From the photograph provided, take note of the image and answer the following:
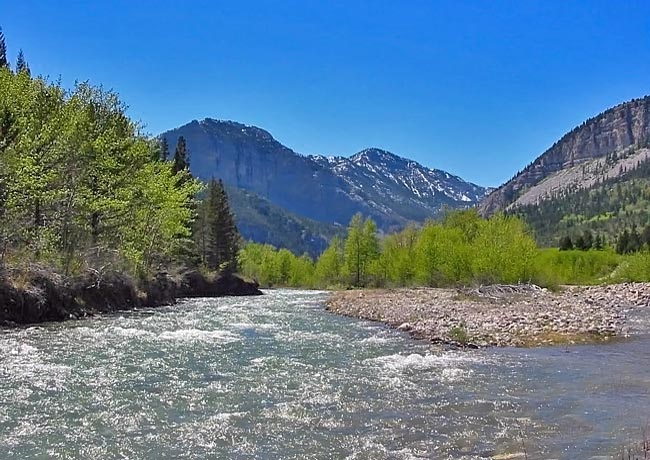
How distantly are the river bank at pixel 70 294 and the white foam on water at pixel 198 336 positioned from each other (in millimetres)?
6444

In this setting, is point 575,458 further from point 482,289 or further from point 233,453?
point 482,289

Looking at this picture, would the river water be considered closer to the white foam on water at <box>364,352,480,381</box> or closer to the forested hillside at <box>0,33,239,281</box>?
the white foam on water at <box>364,352,480,381</box>

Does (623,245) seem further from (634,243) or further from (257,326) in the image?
(257,326)

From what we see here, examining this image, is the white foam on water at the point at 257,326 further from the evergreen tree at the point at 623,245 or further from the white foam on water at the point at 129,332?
the evergreen tree at the point at 623,245

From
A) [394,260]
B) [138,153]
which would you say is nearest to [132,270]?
[138,153]

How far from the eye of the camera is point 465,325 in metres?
24.8

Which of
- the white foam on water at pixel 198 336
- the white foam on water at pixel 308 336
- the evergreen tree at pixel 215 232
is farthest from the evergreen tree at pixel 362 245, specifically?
the white foam on water at pixel 198 336

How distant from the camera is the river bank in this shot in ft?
80.5

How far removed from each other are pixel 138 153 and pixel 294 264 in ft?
295

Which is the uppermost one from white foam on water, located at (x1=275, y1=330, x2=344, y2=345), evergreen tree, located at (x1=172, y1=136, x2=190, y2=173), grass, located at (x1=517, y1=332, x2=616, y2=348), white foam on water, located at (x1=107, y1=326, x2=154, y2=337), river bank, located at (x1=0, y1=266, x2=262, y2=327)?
evergreen tree, located at (x1=172, y1=136, x2=190, y2=173)

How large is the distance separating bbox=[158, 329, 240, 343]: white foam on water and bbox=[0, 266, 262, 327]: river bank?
21.1ft

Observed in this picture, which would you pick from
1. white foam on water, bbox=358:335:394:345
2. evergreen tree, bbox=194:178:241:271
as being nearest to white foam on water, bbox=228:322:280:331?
white foam on water, bbox=358:335:394:345

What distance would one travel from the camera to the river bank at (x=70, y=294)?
80.5 feet

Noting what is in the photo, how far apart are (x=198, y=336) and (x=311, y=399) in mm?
11694
